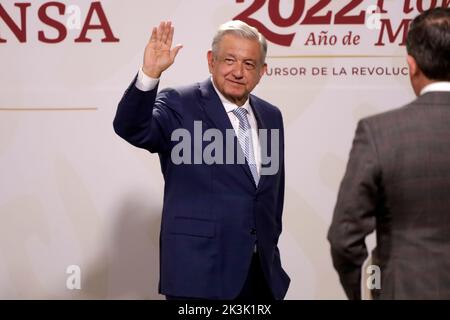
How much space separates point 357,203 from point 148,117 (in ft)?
3.15

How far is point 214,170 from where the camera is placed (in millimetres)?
2771

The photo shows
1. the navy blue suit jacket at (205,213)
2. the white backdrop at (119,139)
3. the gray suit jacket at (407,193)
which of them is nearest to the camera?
the gray suit jacket at (407,193)

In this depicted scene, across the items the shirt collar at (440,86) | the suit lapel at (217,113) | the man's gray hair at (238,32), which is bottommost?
the shirt collar at (440,86)

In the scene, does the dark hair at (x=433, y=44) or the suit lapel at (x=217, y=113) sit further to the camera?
the suit lapel at (x=217, y=113)

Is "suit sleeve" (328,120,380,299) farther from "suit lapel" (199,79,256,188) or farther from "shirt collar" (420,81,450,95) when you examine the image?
"suit lapel" (199,79,256,188)

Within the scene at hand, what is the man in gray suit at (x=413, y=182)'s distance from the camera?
1.91 metres

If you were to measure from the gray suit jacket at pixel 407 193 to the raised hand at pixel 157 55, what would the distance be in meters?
0.88

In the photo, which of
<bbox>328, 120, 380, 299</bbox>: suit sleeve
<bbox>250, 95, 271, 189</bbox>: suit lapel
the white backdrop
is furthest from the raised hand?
the white backdrop

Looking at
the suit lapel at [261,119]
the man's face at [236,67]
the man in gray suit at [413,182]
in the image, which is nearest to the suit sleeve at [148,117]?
the man's face at [236,67]

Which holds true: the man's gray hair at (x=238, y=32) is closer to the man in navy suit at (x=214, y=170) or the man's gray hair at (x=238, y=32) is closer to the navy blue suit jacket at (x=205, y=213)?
the man in navy suit at (x=214, y=170)

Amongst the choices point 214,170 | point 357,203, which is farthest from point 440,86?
point 214,170

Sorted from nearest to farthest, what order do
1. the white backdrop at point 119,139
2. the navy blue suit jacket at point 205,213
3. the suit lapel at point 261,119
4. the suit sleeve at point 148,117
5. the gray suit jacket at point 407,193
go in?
1. the gray suit jacket at point 407,193
2. the suit sleeve at point 148,117
3. the navy blue suit jacket at point 205,213
4. the suit lapel at point 261,119
5. the white backdrop at point 119,139

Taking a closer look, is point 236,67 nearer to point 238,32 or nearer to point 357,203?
point 238,32
